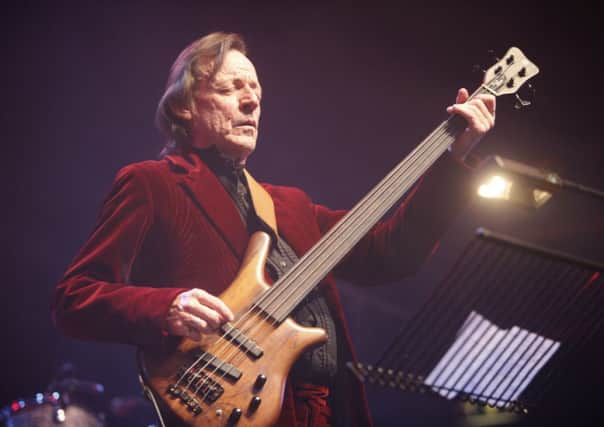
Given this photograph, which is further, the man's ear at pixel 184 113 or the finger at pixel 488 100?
the man's ear at pixel 184 113

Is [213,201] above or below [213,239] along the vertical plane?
above

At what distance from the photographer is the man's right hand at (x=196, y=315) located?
1.51 meters

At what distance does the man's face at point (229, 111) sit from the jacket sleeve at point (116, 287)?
42 cm

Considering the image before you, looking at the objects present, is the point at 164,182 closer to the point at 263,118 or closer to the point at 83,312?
the point at 83,312

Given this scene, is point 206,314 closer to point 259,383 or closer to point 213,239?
point 259,383

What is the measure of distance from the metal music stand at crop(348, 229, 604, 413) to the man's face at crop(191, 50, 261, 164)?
1159 mm

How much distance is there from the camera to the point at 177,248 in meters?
1.85

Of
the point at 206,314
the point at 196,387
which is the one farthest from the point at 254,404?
the point at 206,314

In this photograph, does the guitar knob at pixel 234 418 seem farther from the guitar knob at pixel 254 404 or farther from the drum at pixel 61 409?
the drum at pixel 61 409

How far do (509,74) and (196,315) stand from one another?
162 centimetres

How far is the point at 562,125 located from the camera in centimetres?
493

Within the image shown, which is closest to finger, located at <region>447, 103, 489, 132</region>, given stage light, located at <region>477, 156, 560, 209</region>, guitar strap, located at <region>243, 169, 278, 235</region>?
stage light, located at <region>477, 156, 560, 209</region>

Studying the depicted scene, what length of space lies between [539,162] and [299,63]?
2558 mm

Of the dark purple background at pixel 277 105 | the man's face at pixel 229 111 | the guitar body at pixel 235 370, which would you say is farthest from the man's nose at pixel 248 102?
the dark purple background at pixel 277 105
